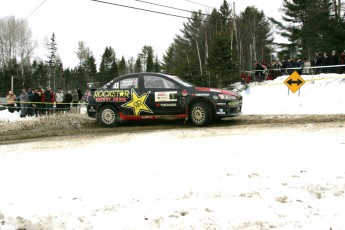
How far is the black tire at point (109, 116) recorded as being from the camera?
1039 cm

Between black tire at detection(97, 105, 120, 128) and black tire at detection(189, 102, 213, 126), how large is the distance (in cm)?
244

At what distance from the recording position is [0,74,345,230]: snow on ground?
3.94 m

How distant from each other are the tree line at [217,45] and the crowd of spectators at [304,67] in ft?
6.46

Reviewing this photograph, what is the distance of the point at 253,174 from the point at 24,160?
4.47m

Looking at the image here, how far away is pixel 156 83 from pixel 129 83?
88 centimetres

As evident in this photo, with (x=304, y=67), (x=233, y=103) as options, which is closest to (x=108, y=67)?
(x=304, y=67)

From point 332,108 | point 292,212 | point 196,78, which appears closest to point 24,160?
point 292,212

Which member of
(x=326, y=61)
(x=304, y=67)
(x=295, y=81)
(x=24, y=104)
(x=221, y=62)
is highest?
(x=221, y=62)

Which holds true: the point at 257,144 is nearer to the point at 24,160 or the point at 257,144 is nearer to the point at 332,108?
the point at 24,160

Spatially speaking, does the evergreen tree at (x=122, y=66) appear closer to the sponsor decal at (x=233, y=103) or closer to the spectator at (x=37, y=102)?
the spectator at (x=37, y=102)

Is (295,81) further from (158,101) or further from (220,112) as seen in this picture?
(158,101)

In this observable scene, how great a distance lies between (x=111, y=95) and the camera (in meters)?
10.3

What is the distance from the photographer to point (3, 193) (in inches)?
194

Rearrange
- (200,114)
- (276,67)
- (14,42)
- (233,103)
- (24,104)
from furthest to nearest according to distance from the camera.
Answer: (14,42) → (276,67) → (24,104) → (200,114) → (233,103)
